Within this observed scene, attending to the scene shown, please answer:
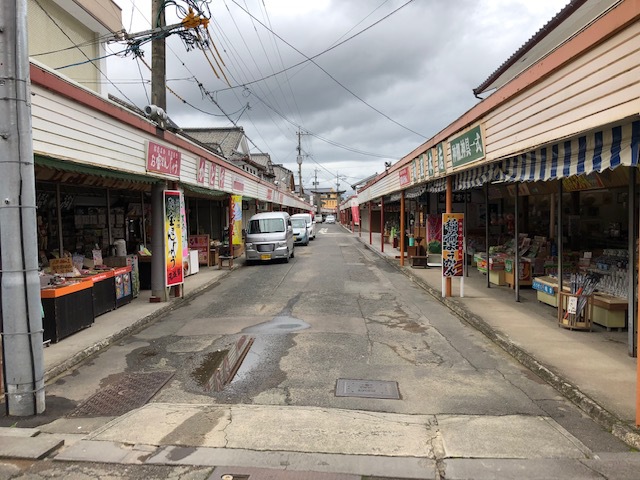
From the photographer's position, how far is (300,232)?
30.2 meters

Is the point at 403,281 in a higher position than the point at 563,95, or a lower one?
lower

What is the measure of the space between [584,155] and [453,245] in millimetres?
5574

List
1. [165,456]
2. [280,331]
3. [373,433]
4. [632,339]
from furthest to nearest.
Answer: [280,331], [632,339], [373,433], [165,456]

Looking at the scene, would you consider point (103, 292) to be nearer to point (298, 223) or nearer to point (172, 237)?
point (172, 237)

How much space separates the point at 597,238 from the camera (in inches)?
433

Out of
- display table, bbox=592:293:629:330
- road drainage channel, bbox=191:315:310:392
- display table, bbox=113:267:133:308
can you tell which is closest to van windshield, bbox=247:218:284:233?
display table, bbox=113:267:133:308

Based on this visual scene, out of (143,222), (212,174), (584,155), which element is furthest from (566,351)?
(143,222)

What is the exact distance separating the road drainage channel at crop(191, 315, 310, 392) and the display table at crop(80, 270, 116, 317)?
3179mm

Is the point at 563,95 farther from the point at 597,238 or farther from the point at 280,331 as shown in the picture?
the point at 597,238

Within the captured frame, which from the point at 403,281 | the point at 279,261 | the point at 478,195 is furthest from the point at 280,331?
the point at 279,261

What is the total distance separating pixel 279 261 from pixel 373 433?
16521 mm

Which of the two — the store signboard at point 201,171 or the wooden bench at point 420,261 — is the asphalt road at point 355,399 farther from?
the wooden bench at point 420,261

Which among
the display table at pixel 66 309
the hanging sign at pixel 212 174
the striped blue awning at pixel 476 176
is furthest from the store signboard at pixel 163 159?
the striped blue awning at pixel 476 176

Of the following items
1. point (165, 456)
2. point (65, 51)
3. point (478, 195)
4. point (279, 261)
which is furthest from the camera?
point (279, 261)
